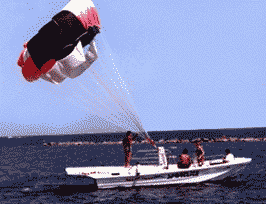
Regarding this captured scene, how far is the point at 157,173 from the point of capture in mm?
16406

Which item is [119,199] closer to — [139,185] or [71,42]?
[139,185]

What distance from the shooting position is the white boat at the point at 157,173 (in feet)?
52.7

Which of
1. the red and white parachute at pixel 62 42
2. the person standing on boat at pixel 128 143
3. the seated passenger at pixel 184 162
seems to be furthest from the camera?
the seated passenger at pixel 184 162

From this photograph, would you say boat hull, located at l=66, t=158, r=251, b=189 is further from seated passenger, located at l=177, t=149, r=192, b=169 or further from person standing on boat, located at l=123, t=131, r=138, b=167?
person standing on boat, located at l=123, t=131, r=138, b=167

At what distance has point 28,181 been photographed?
77.3 feet

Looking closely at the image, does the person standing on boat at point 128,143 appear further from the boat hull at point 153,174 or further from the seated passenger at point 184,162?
the seated passenger at point 184,162

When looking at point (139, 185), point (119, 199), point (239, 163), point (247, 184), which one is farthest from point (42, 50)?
point (247, 184)

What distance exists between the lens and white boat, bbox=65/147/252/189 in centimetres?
1606

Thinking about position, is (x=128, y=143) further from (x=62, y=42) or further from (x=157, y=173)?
(x=62, y=42)

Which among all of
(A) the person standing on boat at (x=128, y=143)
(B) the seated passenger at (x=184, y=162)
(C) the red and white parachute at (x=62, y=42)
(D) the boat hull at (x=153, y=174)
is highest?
(C) the red and white parachute at (x=62, y=42)

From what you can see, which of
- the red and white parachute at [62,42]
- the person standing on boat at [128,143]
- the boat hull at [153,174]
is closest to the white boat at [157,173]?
the boat hull at [153,174]

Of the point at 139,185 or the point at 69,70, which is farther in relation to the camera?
the point at 139,185

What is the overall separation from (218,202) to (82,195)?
8.21 m

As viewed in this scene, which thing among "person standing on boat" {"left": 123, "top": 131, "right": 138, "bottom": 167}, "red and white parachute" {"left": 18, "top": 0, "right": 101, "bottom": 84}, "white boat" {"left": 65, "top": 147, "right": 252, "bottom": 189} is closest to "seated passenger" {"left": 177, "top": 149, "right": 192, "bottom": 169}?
"white boat" {"left": 65, "top": 147, "right": 252, "bottom": 189}
